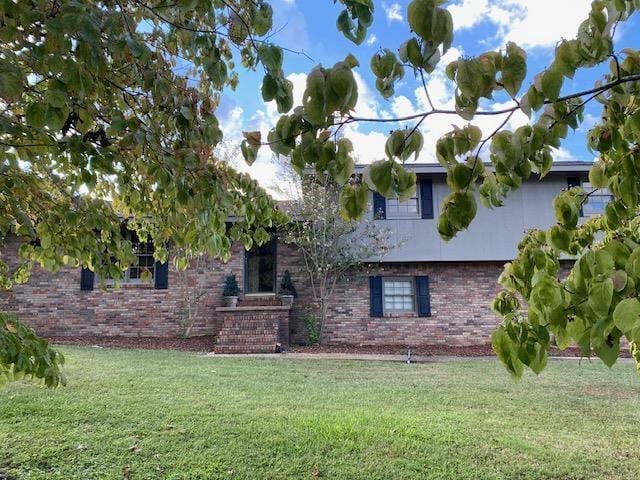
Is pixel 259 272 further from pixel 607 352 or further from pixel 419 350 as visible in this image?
pixel 607 352

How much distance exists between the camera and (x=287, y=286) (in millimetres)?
13594

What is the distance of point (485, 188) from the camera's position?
180cm

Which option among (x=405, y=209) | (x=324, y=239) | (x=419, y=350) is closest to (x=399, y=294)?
(x=419, y=350)

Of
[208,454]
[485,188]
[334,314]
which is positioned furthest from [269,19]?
[334,314]

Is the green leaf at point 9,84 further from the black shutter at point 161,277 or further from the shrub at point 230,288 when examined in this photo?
the black shutter at point 161,277

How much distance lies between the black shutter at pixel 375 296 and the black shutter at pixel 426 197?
242 centimetres

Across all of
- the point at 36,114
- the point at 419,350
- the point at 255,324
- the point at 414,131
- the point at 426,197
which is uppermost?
the point at 426,197

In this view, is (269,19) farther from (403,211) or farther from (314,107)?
(403,211)

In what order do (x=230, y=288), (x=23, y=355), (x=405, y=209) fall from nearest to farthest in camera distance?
(x=23, y=355)
(x=230, y=288)
(x=405, y=209)

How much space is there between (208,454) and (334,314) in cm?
926

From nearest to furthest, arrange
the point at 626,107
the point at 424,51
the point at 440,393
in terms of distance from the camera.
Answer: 1. the point at 424,51
2. the point at 626,107
3. the point at 440,393

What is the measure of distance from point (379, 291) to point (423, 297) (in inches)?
50.7

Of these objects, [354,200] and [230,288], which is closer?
[354,200]

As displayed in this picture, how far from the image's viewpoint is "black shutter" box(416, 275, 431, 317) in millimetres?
13750
